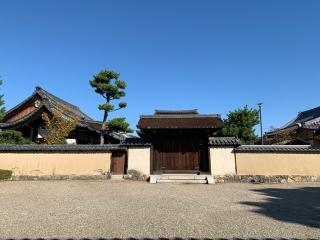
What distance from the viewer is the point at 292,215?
785 cm

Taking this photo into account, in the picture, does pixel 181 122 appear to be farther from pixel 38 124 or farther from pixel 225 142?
pixel 38 124

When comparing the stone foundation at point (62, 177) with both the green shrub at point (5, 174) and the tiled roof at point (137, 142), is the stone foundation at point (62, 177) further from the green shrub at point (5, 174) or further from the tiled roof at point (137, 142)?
the tiled roof at point (137, 142)

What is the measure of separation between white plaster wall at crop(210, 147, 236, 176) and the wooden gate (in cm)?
74

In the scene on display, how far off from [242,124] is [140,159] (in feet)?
56.3

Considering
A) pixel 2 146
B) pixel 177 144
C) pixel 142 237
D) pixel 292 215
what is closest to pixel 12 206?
pixel 142 237

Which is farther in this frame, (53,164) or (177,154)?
(177,154)

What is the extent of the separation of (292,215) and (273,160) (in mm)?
10201

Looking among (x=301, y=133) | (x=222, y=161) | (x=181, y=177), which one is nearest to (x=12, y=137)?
(x=181, y=177)

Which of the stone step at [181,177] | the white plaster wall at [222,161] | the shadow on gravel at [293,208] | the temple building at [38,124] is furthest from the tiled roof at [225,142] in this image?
the temple building at [38,124]

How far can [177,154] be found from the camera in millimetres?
18797

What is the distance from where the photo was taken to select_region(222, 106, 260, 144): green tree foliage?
30.3 m

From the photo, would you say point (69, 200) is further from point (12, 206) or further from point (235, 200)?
point (235, 200)

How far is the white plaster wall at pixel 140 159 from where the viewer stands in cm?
1764

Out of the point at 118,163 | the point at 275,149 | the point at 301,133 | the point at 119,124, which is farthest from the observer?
the point at 301,133
